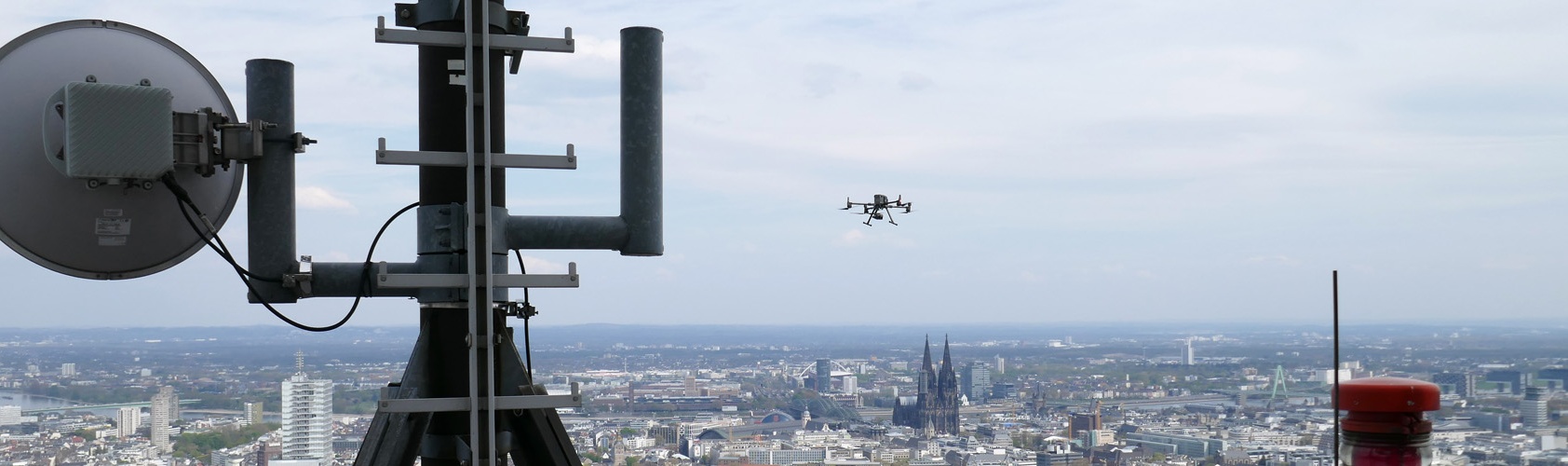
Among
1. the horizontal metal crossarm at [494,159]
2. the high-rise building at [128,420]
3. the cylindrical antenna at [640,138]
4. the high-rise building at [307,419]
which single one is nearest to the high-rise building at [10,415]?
the high-rise building at [128,420]

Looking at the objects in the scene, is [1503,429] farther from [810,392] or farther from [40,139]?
[810,392]

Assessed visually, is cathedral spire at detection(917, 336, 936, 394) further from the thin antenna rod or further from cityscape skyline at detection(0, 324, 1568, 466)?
the thin antenna rod

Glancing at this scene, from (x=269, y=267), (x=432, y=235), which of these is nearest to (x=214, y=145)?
(x=269, y=267)

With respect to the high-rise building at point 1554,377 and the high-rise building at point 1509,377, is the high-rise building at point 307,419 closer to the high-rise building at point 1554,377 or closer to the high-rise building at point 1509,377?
the high-rise building at point 1554,377

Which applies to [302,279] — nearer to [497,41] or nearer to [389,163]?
[389,163]

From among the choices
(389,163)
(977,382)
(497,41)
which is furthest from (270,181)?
(977,382)

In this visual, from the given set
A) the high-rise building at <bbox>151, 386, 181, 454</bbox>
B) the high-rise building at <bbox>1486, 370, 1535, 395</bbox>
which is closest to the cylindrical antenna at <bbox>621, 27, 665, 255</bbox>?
the high-rise building at <bbox>1486, 370, 1535, 395</bbox>
